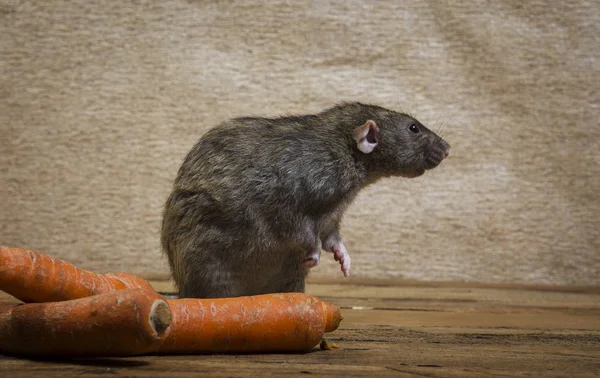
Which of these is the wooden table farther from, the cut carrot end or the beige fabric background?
the beige fabric background

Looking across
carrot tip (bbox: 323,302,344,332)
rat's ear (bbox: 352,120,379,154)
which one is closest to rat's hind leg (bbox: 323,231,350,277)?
rat's ear (bbox: 352,120,379,154)

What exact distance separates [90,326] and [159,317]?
0.16m

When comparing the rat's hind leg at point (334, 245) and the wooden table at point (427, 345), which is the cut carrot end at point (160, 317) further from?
the rat's hind leg at point (334, 245)

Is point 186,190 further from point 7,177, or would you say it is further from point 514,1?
point 514,1

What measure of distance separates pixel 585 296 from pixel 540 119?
874 mm

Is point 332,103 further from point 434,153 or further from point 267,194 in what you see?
point 267,194

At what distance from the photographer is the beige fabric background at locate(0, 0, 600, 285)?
3.76 meters

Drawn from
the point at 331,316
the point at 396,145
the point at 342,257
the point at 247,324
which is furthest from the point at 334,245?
the point at 247,324

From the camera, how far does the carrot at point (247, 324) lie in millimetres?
1909

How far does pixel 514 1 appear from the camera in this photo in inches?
151

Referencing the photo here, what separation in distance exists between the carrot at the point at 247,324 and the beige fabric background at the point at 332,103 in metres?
1.86

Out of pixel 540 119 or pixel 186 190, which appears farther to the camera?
pixel 540 119

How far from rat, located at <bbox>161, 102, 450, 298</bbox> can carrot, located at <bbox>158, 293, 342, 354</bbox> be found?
1.08ft

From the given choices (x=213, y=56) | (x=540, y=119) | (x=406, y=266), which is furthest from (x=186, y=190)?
(x=540, y=119)
